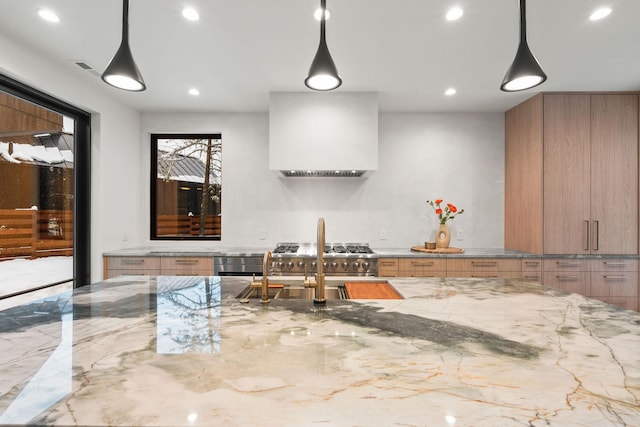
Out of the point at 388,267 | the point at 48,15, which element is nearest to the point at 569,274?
the point at 388,267

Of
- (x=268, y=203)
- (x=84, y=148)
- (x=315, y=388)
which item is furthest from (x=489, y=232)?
(x=84, y=148)

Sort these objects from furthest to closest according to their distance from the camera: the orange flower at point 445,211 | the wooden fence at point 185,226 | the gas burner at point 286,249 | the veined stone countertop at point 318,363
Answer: the wooden fence at point 185,226 < the orange flower at point 445,211 < the gas burner at point 286,249 < the veined stone countertop at point 318,363

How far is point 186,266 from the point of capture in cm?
349

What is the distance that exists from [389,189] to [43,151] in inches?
134

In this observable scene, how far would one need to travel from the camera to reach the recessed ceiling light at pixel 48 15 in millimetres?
2105

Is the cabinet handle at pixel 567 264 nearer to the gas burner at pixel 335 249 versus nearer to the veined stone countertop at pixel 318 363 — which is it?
the gas burner at pixel 335 249

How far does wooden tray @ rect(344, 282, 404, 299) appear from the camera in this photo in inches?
63.1

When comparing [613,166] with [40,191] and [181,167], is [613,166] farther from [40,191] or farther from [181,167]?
[40,191]

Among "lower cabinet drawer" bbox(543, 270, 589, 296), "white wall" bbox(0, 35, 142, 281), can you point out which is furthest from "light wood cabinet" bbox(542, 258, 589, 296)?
"white wall" bbox(0, 35, 142, 281)

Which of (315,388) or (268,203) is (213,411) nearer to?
(315,388)

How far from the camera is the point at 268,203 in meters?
4.11

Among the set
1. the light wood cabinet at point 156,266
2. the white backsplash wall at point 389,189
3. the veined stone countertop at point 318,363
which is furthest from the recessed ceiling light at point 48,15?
the light wood cabinet at point 156,266

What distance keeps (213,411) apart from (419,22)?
2435 mm

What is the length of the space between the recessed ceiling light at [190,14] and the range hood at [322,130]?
4.36 feet
